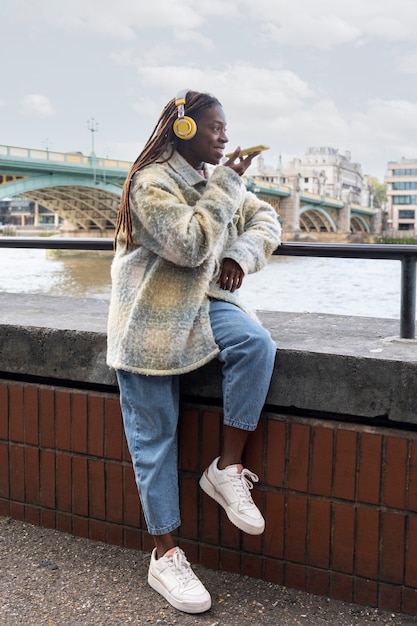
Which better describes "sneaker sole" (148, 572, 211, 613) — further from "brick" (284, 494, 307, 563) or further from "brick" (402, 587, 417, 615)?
"brick" (402, 587, 417, 615)

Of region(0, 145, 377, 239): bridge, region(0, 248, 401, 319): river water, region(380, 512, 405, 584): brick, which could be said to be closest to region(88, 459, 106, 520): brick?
region(380, 512, 405, 584): brick

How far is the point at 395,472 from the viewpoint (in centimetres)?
181

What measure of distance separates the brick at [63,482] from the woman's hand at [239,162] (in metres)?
1.03

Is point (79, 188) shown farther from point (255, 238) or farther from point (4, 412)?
point (255, 238)

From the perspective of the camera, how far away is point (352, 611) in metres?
1.88

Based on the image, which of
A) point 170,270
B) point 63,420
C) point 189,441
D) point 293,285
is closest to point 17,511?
point 63,420

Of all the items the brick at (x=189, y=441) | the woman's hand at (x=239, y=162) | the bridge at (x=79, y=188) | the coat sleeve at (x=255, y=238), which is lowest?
the brick at (x=189, y=441)

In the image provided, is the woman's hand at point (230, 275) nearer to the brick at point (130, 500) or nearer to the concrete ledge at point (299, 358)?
the concrete ledge at point (299, 358)

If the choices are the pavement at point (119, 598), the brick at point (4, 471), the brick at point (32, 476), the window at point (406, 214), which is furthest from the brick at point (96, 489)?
the window at point (406, 214)

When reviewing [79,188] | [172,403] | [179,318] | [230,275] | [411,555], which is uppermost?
[79,188]

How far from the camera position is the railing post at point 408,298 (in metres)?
2.00

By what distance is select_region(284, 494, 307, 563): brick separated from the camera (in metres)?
1.94

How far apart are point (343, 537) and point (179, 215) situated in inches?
36.4

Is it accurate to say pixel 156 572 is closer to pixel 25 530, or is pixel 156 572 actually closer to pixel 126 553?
pixel 126 553
